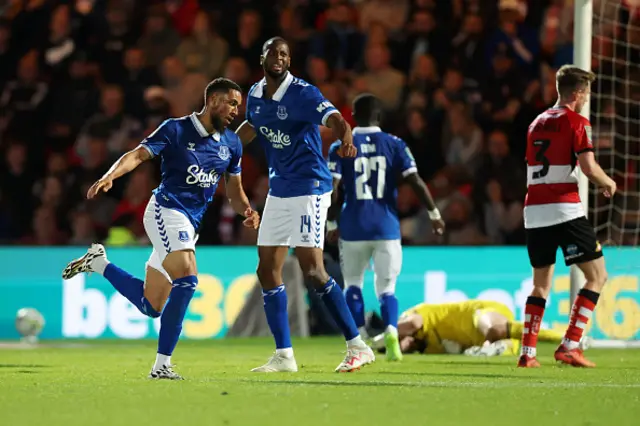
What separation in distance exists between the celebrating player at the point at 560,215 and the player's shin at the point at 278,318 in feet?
6.19

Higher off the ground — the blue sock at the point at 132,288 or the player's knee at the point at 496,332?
the blue sock at the point at 132,288

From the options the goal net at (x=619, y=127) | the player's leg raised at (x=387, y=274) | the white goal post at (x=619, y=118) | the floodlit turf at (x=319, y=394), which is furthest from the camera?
the white goal post at (x=619, y=118)

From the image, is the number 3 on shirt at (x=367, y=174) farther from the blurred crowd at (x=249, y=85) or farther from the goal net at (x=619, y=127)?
the blurred crowd at (x=249, y=85)

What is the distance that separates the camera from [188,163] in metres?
7.72

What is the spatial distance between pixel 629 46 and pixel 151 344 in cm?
653

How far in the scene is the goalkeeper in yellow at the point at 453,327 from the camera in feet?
36.3

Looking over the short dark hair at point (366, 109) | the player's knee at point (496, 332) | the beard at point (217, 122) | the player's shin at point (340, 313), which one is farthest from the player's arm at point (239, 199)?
the player's knee at point (496, 332)

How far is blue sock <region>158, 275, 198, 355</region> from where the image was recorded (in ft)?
23.9

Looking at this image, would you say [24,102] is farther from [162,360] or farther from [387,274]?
[162,360]

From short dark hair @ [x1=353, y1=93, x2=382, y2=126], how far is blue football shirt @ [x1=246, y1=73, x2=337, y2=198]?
6.70 ft

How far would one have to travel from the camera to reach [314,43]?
16578mm

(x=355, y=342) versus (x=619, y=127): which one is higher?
(x=619, y=127)

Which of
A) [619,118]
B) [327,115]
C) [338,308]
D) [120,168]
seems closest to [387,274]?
[338,308]

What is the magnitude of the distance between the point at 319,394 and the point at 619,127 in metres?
9.14
